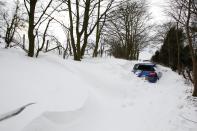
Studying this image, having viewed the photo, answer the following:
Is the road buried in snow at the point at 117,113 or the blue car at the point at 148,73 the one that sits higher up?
the blue car at the point at 148,73

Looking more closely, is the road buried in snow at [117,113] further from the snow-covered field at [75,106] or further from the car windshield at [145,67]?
the car windshield at [145,67]

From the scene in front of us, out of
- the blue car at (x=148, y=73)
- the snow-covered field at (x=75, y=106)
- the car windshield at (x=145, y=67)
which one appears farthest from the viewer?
the car windshield at (x=145, y=67)

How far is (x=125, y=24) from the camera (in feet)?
92.4

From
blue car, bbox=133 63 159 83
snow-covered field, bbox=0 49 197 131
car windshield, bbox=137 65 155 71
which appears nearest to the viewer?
snow-covered field, bbox=0 49 197 131

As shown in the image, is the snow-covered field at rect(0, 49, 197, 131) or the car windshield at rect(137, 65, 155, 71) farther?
the car windshield at rect(137, 65, 155, 71)

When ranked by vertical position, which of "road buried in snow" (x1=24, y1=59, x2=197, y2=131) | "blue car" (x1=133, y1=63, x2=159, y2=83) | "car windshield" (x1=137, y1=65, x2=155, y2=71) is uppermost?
"car windshield" (x1=137, y1=65, x2=155, y2=71)

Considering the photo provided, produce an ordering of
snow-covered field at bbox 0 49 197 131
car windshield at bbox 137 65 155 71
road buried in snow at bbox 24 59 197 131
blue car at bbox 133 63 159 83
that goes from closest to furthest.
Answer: snow-covered field at bbox 0 49 197 131 < road buried in snow at bbox 24 59 197 131 < blue car at bbox 133 63 159 83 < car windshield at bbox 137 65 155 71

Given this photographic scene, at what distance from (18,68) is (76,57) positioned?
905cm

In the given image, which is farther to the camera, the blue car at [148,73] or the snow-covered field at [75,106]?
the blue car at [148,73]

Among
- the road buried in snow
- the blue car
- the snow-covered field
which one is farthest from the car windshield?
the snow-covered field

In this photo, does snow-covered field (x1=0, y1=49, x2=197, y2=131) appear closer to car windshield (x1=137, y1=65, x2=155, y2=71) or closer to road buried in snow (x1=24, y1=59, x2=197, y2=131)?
road buried in snow (x1=24, y1=59, x2=197, y2=131)

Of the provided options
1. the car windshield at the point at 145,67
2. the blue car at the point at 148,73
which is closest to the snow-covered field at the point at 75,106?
the blue car at the point at 148,73

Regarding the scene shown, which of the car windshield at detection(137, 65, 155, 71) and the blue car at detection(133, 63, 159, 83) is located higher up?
the car windshield at detection(137, 65, 155, 71)

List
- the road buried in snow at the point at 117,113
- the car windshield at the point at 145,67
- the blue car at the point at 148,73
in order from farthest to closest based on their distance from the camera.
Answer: the car windshield at the point at 145,67 → the blue car at the point at 148,73 → the road buried in snow at the point at 117,113
